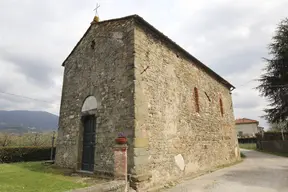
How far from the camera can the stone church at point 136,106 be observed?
22.2 ft

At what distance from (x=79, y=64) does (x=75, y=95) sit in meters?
1.63

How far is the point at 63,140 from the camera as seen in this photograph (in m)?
9.66

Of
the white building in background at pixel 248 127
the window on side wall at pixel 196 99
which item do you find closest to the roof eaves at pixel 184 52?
the window on side wall at pixel 196 99

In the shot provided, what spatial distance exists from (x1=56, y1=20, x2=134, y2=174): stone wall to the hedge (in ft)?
20.1

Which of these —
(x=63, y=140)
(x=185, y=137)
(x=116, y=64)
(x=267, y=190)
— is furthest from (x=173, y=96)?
(x=63, y=140)

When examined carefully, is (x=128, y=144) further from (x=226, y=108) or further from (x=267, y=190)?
(x=226, y=108)

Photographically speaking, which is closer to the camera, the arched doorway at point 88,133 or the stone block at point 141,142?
the stone block at point 141,142

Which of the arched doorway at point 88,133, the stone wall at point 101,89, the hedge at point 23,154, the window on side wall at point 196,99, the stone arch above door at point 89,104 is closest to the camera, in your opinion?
the stone wall at point 101,89

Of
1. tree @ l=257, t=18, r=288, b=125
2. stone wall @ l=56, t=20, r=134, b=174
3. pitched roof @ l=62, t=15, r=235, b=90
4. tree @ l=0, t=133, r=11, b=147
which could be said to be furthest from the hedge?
tree @ l=257, t=18, r=288, b=125

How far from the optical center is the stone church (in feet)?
22.2

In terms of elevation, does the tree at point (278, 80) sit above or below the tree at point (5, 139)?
above

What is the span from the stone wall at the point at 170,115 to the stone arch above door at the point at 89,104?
2.45 metres

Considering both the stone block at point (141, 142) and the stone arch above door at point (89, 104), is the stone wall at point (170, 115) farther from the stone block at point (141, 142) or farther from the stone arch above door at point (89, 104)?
the stone arch above door at point (89, 104)

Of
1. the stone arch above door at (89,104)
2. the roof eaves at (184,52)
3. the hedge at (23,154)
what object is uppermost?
the roof eaves at (184,52)
